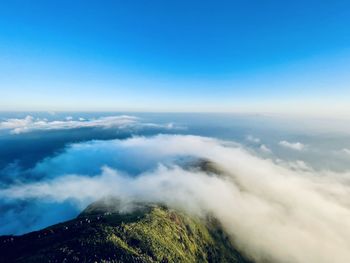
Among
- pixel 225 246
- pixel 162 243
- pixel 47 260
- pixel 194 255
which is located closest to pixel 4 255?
pixel 47 260

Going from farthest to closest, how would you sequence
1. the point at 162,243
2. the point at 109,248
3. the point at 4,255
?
the point at 162,243
the point at 4,255
the point at 109,248

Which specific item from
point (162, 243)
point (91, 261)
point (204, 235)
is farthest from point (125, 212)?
point (91, 261)

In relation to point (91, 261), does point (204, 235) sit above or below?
below

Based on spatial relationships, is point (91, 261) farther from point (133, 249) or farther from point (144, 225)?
point (144, 225)

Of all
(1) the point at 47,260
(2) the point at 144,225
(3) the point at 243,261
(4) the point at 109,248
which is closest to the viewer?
(1) the point at 47,260

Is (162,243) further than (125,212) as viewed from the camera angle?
No

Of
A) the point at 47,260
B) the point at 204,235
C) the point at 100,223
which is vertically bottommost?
the point at 204,235
